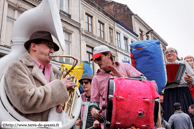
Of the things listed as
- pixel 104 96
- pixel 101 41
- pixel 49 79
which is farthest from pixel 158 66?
pixel 101 41

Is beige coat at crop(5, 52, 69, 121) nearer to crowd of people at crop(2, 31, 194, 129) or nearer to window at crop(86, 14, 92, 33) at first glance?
crowd of people at crop(2, 31, 194, 129)

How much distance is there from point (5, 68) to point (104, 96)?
1.51m

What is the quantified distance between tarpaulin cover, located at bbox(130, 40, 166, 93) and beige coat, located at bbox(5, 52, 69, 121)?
212 centimetres

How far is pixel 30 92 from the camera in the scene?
1509 mm

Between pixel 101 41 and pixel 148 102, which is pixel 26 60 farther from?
pixel 101 41

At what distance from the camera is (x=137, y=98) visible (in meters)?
2.10

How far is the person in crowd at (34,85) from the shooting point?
151 cm

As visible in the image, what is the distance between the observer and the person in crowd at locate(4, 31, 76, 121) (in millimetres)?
1509

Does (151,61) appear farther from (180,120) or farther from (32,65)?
(180,120)

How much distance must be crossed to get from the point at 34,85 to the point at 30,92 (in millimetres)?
172

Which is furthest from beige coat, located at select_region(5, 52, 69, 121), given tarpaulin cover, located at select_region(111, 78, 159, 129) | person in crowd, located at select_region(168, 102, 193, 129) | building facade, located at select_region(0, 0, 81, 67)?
building facade, located at select_region(0, 0, 81, 67)

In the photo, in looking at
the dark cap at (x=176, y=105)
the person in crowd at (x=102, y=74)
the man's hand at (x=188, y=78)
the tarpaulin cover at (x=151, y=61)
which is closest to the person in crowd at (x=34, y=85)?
the person in crowd at (x=102, y=74)

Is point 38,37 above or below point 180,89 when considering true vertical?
above

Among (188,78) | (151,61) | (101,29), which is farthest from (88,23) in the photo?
(151,61)
